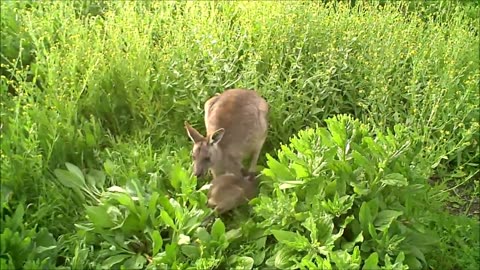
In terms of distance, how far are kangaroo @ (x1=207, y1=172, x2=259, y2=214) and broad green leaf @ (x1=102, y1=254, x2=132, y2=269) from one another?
2.16 ft

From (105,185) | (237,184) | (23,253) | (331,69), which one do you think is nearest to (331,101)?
(331,69)

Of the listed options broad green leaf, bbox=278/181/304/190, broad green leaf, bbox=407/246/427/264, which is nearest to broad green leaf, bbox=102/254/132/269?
broad green leaf, bbox=278/181/304/190

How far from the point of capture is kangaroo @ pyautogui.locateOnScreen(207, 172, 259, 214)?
439 centimetres

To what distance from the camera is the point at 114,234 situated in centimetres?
414

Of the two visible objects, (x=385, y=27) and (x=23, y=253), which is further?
(x=385, y=27)

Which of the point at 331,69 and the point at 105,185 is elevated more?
the point at 331,69

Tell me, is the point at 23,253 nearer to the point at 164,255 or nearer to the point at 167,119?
the point at 164,255

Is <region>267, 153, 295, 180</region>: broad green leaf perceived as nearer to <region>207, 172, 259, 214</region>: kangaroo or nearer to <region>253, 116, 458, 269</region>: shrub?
<region>253, 116, 458, 269</region>: shrub

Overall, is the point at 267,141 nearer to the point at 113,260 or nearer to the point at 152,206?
the point at 152,206

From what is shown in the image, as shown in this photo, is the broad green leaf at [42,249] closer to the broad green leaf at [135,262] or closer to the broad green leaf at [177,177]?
the broad green leaf at [135,262]

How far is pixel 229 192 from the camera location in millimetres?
4426

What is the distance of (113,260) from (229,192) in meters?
0.86

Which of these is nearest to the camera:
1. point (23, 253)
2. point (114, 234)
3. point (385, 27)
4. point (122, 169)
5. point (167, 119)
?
point (23, 253)

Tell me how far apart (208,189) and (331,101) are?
1.67 meters
